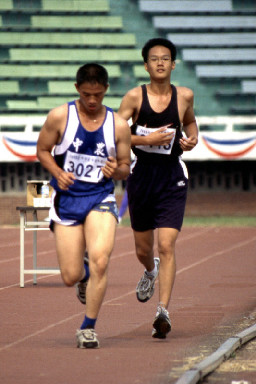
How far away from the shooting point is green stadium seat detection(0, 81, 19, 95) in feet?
136

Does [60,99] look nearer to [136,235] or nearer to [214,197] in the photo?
[214,197]

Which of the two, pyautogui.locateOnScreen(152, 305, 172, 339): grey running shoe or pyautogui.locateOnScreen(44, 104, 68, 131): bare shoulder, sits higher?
pyautogui.locateOnScreen(44, 104, 68, 131): bare shoulder

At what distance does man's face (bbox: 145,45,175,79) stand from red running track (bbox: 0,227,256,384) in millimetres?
2080

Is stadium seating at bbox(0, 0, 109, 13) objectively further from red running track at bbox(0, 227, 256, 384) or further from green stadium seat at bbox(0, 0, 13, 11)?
red running track at bbox(0, 227, 256, 384)

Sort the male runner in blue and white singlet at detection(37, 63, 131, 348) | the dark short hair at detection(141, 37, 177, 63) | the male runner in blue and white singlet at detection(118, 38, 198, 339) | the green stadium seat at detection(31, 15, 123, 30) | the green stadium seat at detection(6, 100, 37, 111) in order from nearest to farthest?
the male runner in blue and white singlet at detection(37, 63, 131, 348)
the male runner in blue and white singlet at detection(118, 38, 198, 339)
the dark short hair at detection(141, 37, 177, 63)
the green stadium seat at detection(6, 100, 37, 111)
the green stadium seat at detection(31, 15, 123, 30)

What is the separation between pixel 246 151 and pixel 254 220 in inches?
121

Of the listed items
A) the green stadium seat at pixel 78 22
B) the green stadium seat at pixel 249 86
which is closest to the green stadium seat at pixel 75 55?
the green stadium seat at pixel 78 22

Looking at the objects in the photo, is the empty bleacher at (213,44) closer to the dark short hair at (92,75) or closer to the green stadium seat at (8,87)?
the green stadium seat at (8,87)

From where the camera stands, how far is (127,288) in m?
12.9

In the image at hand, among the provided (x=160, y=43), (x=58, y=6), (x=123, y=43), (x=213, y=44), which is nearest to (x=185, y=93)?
(x=160, y=43)

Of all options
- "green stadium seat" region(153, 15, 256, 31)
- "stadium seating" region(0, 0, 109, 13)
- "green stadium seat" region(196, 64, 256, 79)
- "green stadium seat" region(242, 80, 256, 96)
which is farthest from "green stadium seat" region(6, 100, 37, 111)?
"green stadium seat" region(242, 80, 256, 96)

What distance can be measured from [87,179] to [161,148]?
109cm

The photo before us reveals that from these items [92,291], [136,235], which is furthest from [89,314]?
[136,235]

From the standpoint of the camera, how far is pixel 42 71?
42750 millimetres
